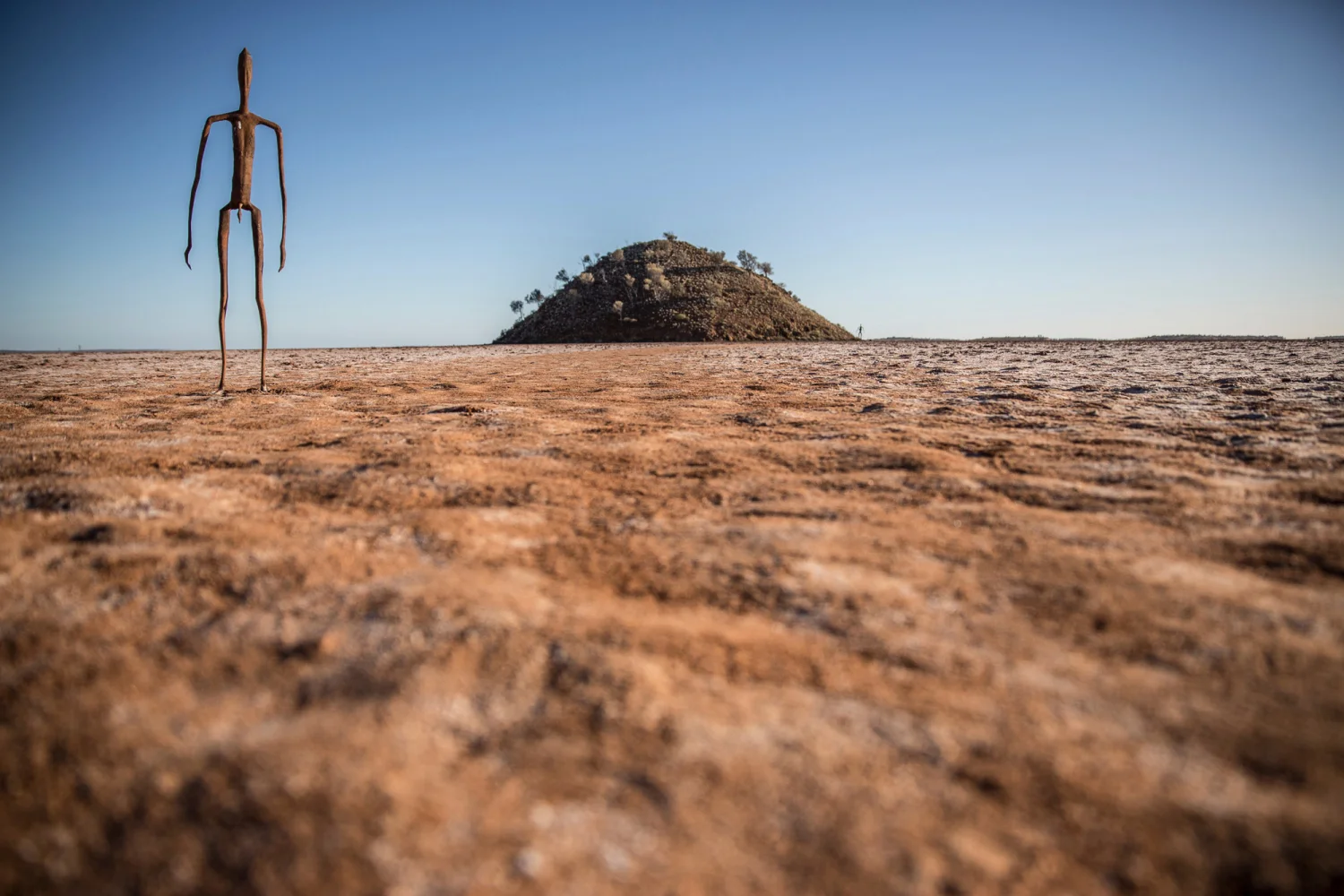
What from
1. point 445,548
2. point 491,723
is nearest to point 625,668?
point 491,723

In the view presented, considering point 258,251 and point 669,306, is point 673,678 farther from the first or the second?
point 669,306

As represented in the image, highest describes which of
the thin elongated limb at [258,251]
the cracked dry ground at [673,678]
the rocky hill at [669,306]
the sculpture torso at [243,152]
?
the rocky hill at [669,306]

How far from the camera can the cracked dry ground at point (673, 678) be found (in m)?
0.71

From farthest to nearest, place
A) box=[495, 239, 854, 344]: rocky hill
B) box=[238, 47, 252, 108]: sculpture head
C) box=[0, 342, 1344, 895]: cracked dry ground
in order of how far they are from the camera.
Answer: box=[495, 239, 854, 344]: rocky hill, box=[238, 47, 252, 108]: sculpture head, box=[0, 342, 1344, 895]: cracked dry ground

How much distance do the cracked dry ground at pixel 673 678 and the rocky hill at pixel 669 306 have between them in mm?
28838

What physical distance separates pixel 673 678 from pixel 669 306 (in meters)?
35.5

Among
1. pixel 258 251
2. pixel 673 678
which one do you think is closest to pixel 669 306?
pixel 258 251

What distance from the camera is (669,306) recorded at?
3550cm

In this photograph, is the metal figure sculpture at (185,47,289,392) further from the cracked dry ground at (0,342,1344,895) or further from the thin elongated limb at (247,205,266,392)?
the cracked dry ground at (0,342,1344,895)

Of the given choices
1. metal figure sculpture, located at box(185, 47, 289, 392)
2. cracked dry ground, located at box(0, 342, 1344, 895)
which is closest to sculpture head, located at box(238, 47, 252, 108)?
metal figure sculpture, located at box(185, 47, 289, 392)

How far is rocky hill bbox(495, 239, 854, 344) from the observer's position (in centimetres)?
3334

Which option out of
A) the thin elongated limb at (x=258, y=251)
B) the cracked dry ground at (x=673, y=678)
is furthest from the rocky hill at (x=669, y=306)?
the cracked dry ground at (x=673, y=678)

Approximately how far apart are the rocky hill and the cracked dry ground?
28.8 metres

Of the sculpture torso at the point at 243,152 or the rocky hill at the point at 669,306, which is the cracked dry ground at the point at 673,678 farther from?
the rocky hill at the point at 669,306
